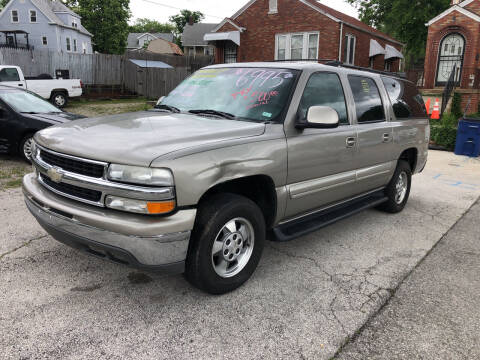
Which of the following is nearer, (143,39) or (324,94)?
(324,94)

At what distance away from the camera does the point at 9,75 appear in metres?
15.0

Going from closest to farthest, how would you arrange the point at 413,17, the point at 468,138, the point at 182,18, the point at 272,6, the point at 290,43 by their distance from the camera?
the point at 468,138
the point at 290,43
the point at 272,6
the point at 413,17
the point at 182,18

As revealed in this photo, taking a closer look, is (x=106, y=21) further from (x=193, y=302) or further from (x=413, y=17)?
(x=193, y=302)

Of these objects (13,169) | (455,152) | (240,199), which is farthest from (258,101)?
(455,152)

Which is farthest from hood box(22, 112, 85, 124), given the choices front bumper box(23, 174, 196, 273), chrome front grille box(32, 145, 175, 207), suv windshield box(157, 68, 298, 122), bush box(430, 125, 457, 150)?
bush box(430, 125, 457, 150)

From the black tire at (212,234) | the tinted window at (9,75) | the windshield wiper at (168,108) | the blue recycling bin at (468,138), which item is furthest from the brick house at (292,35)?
the black tire at (212,234)

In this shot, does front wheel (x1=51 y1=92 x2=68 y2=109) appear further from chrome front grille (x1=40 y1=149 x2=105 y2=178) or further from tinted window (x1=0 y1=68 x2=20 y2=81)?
chrome front grille (x1=40 y1=149 x2=105 y2=178)

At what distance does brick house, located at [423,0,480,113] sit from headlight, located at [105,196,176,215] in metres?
18.1

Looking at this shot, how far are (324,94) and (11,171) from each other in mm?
6009

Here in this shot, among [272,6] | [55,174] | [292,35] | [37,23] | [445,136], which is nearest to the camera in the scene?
[55,174]

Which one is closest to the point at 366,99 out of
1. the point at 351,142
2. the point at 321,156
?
the point at 351,142

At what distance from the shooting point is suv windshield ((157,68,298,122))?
3.62 m

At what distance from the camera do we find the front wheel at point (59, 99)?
56.8ft

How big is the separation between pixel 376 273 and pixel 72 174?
2.79 metres
